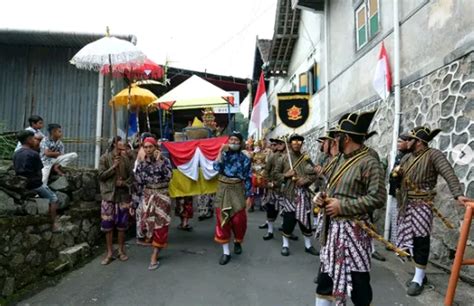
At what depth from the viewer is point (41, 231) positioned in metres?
5.24

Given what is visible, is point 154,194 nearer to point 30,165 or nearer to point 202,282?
point 202,282

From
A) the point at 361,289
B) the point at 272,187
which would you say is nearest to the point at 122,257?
the point at 272,187

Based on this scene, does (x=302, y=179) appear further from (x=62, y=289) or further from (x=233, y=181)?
(x=62, y=289)

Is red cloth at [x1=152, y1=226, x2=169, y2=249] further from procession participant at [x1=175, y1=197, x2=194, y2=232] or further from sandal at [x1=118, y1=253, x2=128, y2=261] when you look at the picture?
procession participant at [x1=175, y1=197, x2=194, y2=232]

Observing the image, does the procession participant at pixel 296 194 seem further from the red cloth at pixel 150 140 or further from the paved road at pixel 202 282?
the red cloth at pixel 150 140

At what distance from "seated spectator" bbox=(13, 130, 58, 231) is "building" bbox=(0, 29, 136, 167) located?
3.45 metres

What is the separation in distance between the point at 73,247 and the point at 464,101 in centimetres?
597

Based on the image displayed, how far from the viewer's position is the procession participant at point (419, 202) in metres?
4.46

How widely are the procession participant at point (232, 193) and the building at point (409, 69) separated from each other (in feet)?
9.40

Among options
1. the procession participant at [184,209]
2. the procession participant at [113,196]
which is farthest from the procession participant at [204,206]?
the procession participant at [113,196]

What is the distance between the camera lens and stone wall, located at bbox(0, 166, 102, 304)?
4.63 meters

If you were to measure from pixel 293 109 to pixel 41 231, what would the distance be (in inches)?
238

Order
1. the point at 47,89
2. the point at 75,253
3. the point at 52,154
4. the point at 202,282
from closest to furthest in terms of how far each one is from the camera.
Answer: the point at 202,282 < the point at 75,253 < the point at 52,154 < the point at 47,89

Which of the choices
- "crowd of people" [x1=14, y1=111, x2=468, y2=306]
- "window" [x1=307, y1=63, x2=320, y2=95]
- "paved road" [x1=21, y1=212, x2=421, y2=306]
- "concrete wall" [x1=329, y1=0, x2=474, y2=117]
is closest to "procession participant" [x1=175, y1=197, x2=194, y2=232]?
"crowd of people" [x1=14, y1=111, x2=468, y2=306]
